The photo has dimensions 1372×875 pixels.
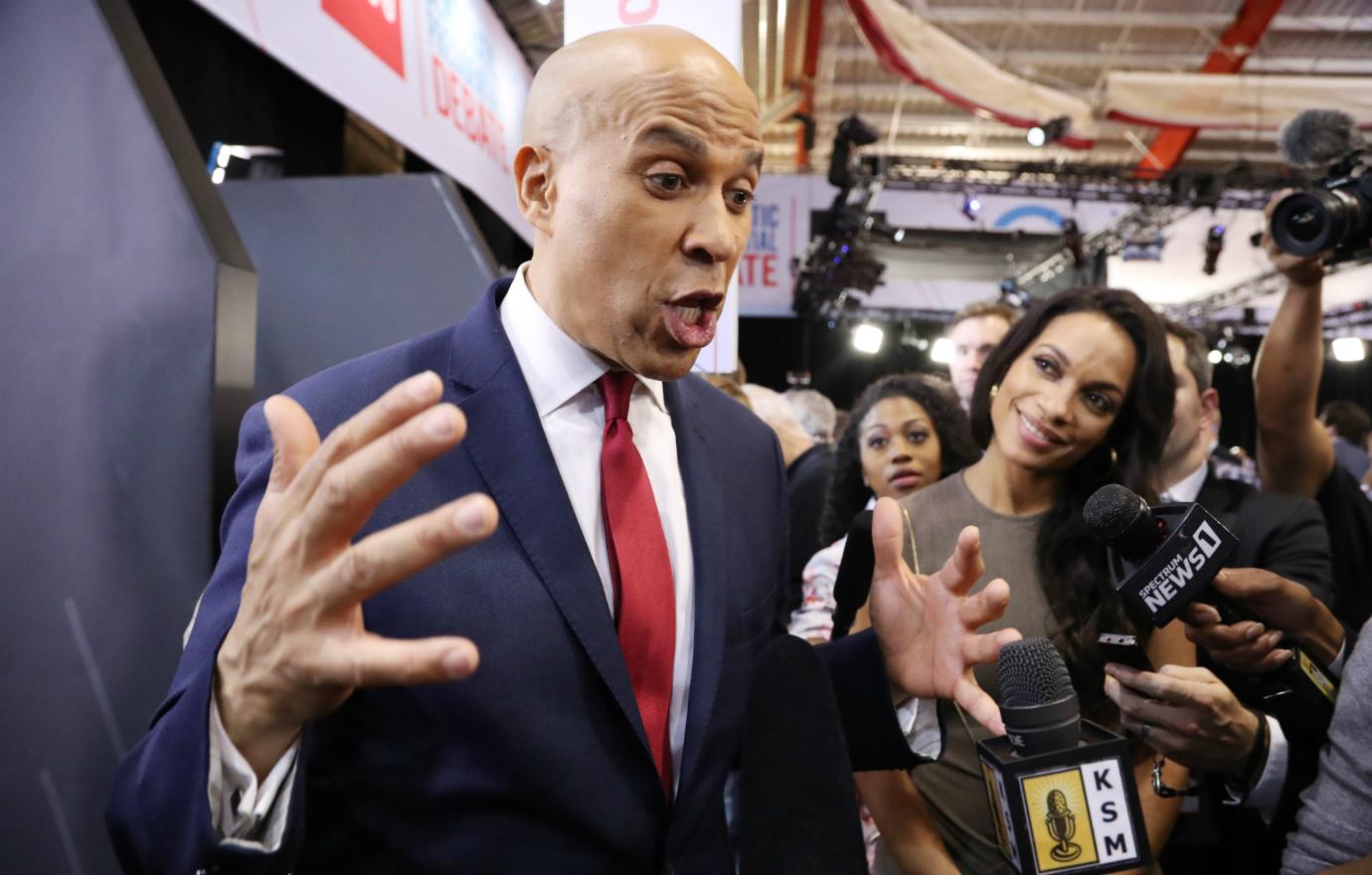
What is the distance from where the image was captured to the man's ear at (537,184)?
1183 millimetres

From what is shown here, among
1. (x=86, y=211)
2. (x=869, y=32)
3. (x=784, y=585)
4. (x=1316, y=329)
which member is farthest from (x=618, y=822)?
(x=869, y=32)

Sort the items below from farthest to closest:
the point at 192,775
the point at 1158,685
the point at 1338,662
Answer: the point at 1338,662 → the point at 1158,685 → the point at 192,775

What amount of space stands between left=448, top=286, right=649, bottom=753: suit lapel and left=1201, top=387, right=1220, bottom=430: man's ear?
2.16 metres

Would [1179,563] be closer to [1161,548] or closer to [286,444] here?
[1161,548]

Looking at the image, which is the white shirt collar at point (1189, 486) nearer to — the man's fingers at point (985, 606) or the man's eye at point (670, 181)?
the man's fingers at point (985, 606)

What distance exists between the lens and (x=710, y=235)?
3.66ft

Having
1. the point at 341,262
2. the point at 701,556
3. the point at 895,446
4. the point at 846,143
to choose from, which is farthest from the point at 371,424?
the point at 846,143

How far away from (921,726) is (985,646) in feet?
0.98

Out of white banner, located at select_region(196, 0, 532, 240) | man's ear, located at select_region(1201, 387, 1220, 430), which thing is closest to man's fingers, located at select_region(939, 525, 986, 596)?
man's ear, located at select_region(1201, 387, 1220, 430)

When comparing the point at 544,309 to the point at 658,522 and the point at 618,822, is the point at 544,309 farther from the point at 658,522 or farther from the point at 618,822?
the point at 618,822

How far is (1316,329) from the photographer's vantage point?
2.16 meters

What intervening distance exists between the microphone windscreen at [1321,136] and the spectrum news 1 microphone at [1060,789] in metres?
1.92

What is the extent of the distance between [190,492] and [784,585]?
1058 mm

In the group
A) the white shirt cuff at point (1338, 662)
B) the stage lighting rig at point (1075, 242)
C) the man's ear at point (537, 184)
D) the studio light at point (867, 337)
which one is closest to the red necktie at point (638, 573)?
the man's ear at point (537, 184)
